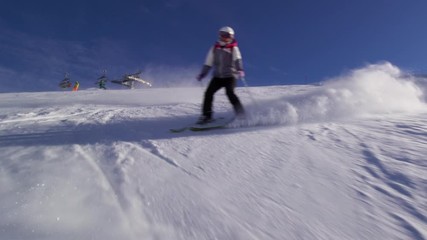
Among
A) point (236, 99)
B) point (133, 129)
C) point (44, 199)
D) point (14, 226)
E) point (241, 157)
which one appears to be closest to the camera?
point (14, 226)

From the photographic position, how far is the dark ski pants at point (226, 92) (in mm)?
5812

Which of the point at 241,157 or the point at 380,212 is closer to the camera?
the point at 380,212

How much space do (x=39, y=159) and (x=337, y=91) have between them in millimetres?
6096

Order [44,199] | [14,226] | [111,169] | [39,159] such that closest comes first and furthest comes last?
[14,226] → [44,199] → [111,169] → [39,159]

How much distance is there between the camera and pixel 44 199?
86.7 inches

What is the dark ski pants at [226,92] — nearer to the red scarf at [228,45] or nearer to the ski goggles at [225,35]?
the red scarf at [228,45]

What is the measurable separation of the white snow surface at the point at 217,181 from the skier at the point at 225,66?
45.3 inches

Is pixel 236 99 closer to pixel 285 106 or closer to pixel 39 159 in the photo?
pixel 285 106

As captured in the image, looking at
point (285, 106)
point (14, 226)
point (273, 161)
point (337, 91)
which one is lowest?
point (14, 226)

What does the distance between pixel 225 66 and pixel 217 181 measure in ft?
12.1

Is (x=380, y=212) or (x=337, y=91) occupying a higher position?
(x=337, y=91)

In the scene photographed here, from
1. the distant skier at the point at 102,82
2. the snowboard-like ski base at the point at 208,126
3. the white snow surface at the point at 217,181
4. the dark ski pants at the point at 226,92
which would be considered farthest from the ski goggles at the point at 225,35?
the distant skier at the point at 102,82

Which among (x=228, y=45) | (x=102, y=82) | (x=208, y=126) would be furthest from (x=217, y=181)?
(x=102, y=82)

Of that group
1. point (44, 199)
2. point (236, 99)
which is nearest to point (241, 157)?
point (44, 199)
